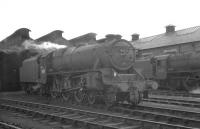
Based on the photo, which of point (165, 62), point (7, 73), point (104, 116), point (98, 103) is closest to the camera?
point (104, 116)

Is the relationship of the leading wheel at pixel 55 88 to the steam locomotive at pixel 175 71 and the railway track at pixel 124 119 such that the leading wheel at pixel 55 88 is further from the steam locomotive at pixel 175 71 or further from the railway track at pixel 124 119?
the steam locomotive at pixel 175 71

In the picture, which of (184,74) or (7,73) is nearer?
(184,74)

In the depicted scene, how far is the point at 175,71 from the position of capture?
2325 centimetres

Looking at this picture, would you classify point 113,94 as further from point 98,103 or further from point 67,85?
point 67,85

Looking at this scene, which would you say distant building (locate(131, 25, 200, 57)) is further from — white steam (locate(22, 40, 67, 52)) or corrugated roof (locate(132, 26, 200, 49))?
white steam (locate(22, 40, 67, 52))

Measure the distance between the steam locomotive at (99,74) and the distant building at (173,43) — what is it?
1718 centimetres

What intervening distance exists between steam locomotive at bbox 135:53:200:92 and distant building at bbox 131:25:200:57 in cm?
597

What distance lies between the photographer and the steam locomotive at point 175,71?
21625mm

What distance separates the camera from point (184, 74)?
74.4 ft

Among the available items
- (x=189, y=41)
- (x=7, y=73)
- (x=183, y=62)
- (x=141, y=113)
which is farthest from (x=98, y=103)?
(x=189, y=41)

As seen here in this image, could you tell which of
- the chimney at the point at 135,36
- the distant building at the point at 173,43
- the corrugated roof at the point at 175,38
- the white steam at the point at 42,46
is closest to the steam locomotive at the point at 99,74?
the white steam at the point at 42,46

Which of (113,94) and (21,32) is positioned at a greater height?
(21,32)

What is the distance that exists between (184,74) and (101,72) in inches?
473

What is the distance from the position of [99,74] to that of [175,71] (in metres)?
12.1
